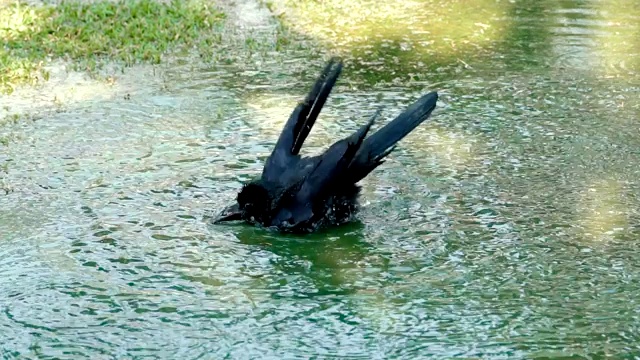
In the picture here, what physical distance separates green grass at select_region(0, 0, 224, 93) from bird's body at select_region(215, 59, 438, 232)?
8.03 feet

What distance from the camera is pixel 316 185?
186 inches

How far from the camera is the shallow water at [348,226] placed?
13.0ft

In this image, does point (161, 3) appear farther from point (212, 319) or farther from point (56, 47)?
point (212, 319)

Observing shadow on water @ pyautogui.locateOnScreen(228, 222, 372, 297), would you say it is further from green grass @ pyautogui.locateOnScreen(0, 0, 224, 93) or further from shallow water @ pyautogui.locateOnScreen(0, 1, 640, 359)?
green grass @ pyautogui.locateOnScreen(0, 0, 224, 93)

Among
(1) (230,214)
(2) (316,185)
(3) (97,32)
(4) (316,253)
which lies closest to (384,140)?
(2) (316,185)

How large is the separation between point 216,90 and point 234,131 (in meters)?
0.72

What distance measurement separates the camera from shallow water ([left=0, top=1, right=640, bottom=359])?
3969 mm

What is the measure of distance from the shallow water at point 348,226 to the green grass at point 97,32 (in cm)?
57

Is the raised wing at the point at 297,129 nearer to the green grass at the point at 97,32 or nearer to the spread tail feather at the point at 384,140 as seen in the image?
the spread tail feather at the point at 384,140

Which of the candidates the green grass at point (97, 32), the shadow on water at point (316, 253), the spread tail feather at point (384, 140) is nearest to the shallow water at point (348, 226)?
the shadow on water at point (316, 253)

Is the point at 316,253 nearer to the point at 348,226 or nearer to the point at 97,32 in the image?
the point at 348,226

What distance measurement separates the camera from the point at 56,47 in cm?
741

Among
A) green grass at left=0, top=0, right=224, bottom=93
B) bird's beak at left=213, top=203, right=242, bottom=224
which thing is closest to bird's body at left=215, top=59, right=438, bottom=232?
bird's beak at left=213, top=203, right=242, bottom=224

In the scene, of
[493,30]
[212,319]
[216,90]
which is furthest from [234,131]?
[493,30]
